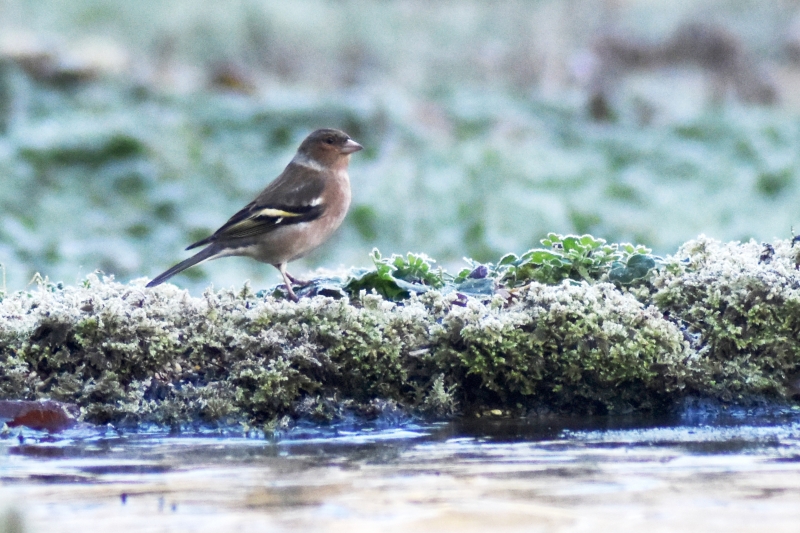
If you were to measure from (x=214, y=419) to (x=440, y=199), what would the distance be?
8419 millimetres

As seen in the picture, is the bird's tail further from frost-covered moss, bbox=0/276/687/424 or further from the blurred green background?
the blurred green background

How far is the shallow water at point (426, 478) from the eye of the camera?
265 cm

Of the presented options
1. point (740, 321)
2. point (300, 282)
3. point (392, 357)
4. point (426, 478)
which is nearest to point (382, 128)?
point (300, 282)

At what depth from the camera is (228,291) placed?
467cm

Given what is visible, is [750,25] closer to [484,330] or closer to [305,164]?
[305,164]

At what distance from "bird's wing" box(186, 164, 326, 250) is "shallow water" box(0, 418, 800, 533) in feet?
7.76

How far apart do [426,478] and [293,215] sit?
10.8ft

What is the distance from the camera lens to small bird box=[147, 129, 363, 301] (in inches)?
238

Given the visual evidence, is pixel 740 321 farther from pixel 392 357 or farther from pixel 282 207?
pixel 282 207

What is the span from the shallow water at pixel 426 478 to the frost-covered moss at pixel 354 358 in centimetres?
17

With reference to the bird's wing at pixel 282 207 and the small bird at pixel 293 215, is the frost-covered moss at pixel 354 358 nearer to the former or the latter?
the small bird at pixel 293 215

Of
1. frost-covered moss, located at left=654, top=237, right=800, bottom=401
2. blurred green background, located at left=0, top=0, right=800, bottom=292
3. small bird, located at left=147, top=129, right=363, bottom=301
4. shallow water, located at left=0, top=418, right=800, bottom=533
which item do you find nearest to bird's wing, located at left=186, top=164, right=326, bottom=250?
small bird, located at left=147, top=129, right=363, bottom=301

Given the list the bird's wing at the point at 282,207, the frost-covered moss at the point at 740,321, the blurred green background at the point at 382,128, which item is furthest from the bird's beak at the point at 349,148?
the blurred green background at the point at 382,128

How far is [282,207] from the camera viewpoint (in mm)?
6246
